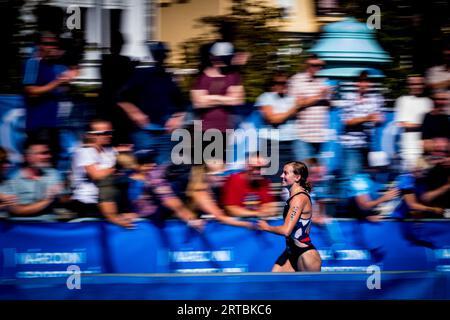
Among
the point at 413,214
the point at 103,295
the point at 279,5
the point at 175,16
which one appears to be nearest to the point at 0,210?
the point at 103,295

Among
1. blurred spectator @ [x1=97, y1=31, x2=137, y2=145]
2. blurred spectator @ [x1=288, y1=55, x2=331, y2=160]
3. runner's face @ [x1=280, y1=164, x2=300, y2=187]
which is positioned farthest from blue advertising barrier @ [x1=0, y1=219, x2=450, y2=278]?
blurred spectator @ [x1=97, y1=31, x2=137, y2=145]

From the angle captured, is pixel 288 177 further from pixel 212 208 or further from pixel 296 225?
pixel 212 208

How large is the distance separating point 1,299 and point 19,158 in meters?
0.99

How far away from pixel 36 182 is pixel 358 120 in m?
2.28

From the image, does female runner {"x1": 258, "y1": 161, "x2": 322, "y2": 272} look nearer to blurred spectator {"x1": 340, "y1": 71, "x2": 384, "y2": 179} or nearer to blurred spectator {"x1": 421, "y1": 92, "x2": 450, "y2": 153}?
blurred spectator {"x1": 340, "y1": 71, "x2": 384, "y2": 179}

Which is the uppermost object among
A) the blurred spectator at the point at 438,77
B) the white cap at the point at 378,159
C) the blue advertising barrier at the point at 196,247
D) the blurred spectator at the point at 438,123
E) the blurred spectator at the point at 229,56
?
the blurred spectator at the point at 229,56

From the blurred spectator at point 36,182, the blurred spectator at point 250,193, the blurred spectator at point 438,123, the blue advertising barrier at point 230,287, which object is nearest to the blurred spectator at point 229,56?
the blurred spectator at point 250,193

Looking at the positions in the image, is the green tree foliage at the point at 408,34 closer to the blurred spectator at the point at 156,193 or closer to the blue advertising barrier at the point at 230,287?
the blue advertising barrier at the point at 230,287

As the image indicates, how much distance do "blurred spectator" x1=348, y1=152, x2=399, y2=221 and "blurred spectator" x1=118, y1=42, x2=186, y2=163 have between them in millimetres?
1314

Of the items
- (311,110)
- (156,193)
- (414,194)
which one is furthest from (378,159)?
(156,193)

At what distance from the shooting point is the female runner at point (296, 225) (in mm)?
5641

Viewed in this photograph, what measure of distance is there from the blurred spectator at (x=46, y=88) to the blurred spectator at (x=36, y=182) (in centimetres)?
8

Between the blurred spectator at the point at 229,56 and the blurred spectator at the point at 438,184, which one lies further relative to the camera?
the blurred spectator at the point at 438,184

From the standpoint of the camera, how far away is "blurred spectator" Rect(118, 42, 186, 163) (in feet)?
18.6
